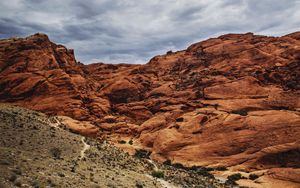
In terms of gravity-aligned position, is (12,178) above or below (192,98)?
below

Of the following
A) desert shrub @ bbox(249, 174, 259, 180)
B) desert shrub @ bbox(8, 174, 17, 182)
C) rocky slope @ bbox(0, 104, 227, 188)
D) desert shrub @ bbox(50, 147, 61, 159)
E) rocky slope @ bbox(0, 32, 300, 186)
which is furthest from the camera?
rocky slope @ bbox(0, 32, 300, 186)

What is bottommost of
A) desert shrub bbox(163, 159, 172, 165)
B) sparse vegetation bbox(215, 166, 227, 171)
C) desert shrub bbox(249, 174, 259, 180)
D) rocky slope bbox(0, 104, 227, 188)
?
desert shrub bbox(249, 174, 259, 180)

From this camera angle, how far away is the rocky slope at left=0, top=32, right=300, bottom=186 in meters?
44.8

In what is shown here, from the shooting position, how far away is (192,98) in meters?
63.9

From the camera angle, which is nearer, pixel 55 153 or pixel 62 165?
pixel 62 165

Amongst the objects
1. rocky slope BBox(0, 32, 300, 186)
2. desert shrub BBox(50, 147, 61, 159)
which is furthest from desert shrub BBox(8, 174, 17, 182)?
rocky slope BBox(0, 32, 300, 186)

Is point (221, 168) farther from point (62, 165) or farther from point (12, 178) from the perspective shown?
point (12, 178)

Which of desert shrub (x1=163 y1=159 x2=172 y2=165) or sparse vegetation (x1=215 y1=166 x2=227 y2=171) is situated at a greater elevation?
desert shrub (x1=163 y1=159 x2=172 y2=165)

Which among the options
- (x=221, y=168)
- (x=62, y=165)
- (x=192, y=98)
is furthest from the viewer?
(x=192, y=98)

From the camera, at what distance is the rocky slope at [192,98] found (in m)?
44.8

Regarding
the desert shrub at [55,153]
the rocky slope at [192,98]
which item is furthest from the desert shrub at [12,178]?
the rocky slope at [192,98]

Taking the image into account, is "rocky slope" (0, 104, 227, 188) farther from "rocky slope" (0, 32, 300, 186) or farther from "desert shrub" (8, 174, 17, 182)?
"rocky slope" (0, 32, 300, 186)

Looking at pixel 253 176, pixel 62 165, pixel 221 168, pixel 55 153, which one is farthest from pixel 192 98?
pixel 62 165

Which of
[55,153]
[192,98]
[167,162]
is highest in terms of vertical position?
[192,98]
